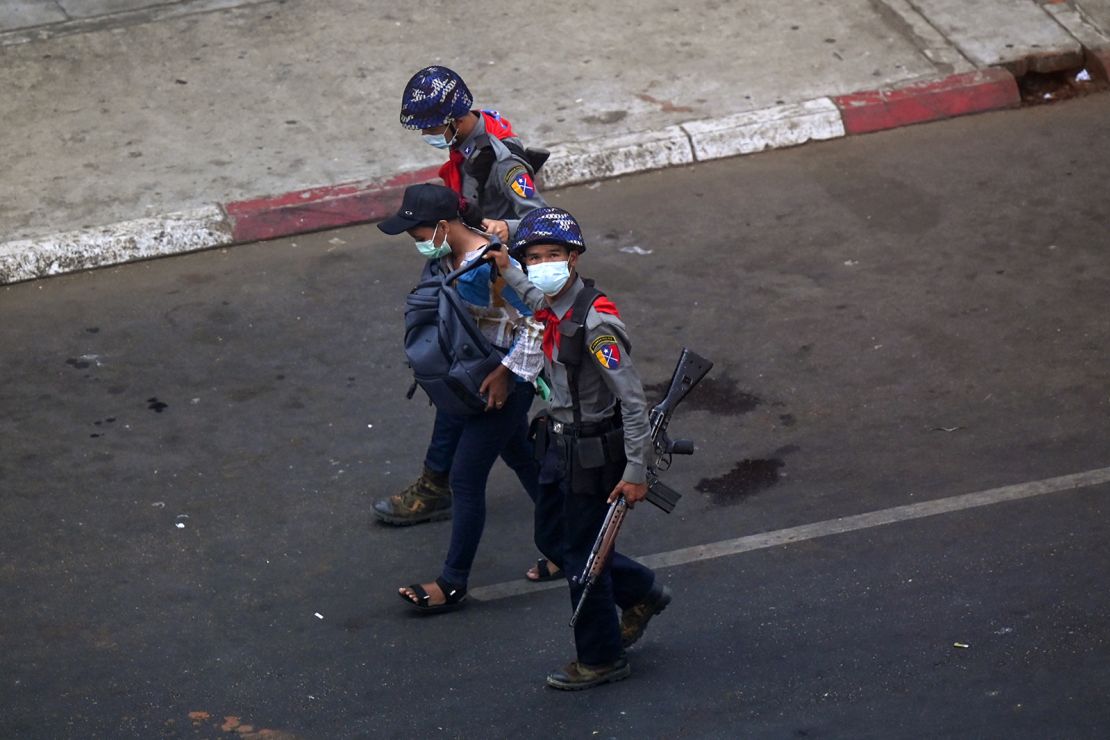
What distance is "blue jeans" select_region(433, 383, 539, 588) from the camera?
5.75 metres

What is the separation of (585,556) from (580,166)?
4.50 metres

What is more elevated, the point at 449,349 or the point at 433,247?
the point at 433,247

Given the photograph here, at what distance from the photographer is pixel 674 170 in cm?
952

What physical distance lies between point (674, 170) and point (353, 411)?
3146 mm

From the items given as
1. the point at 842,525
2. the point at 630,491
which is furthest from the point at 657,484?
the point at 842,525

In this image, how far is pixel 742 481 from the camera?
22.0ft

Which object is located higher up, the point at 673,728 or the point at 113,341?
the point at 673,728

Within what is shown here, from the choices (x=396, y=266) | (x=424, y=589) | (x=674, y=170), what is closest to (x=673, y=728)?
(x=424, y=589)

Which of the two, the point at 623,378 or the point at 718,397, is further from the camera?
the point at 718,397

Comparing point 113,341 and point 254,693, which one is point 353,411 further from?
point 254,693

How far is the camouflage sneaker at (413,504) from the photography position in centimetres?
649

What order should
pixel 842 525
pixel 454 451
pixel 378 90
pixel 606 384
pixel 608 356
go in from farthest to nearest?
pixel 378 90 → pixel 454 451 → pixel 842 525 → pixel 606 384 → pixel 608 356

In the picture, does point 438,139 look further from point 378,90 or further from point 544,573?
point 378,90

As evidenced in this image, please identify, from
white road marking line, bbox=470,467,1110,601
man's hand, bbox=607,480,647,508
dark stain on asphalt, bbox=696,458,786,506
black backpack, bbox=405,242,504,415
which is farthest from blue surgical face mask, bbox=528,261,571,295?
dark stain on asphalt, bbox=696,458,786,506
